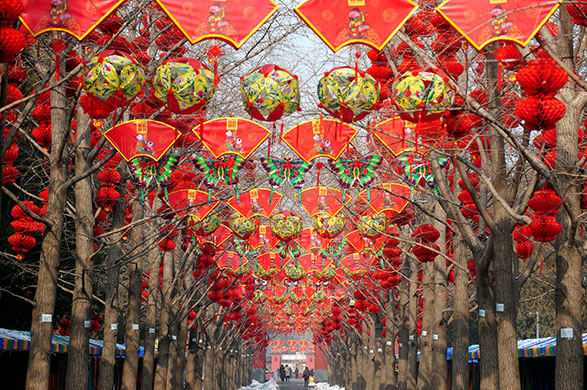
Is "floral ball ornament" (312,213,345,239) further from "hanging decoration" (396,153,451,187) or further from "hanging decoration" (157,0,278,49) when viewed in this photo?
"hanging decoration" (157,0,278,49)

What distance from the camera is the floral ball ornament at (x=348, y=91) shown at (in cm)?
1039

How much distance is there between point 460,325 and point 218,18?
34.7 feet

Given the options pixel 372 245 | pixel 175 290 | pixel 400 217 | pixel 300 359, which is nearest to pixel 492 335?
pixel 400 217

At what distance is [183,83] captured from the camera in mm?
10266

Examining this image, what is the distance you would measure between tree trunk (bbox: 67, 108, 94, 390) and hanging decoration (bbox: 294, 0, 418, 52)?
5.43 meters

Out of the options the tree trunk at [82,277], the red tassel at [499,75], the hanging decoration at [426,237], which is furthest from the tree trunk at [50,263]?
the hanging decoration at [426,237]

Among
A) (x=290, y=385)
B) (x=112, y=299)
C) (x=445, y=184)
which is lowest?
(x=290, y=385)

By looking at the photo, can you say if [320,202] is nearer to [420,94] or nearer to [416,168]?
[416,168]

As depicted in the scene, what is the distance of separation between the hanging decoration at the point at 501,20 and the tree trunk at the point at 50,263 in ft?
19.4

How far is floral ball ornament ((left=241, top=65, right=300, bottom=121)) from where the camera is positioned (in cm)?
1055

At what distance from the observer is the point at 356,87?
1038 centimetres

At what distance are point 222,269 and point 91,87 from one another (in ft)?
61.8

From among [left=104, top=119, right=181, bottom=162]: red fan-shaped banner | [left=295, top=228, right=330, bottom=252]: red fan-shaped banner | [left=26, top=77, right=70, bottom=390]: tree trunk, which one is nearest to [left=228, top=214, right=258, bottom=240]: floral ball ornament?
[left=104, top=119, right=181, bottom=162]: red fan-shaped banner

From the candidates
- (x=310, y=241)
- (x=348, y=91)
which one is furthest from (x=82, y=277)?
(x=310, y=241)
